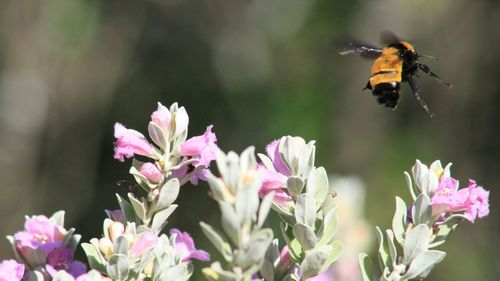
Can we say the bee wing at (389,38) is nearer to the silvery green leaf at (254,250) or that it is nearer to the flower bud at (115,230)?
the flower bud at (115,230)

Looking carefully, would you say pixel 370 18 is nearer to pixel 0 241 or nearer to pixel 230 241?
pixel 0 241

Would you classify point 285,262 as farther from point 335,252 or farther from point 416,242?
point 416,242

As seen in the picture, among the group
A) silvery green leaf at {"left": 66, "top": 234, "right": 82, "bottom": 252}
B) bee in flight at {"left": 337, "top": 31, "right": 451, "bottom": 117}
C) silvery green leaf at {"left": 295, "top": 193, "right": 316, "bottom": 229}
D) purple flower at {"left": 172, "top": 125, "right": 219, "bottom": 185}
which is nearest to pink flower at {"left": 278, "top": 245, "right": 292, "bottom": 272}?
silvery green leaf at {"left": 295, "top": 193, "right": 316, "bottom": 229}

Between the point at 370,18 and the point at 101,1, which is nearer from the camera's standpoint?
the point at 370,18

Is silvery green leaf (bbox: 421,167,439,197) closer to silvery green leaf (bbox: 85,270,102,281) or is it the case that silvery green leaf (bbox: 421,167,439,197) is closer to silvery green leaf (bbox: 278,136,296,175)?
silvery green leaf (bbox: 278,136,296,175)

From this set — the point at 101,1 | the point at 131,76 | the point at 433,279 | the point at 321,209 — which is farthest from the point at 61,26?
the point at 321,209

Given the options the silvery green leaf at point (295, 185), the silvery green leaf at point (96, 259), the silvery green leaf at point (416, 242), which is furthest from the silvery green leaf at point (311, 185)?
the silvery green leaf at point (96, 259)
